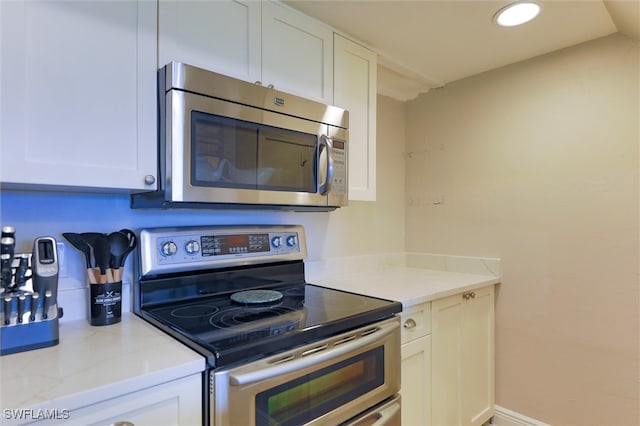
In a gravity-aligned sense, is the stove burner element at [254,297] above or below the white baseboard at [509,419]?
above

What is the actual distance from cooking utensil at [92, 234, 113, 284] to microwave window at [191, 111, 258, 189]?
0.37m

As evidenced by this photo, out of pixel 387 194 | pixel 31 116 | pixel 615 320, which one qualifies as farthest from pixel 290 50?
pixel 615 320

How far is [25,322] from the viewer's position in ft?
3.06

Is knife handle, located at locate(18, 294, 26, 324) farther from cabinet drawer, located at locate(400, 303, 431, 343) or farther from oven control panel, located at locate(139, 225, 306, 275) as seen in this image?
cabinet drawer, located at locate(400, 303, 431, 343)

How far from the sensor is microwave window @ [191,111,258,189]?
1.19m

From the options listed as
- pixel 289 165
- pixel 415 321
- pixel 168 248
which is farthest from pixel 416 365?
pixel 168 248

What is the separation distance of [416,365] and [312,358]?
75 centimetres

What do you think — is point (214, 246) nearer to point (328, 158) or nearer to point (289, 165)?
point (289, 165)

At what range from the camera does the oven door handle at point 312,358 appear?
915 mm

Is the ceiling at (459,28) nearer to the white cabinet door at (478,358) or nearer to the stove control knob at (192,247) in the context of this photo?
the stove control knob at (192,247)

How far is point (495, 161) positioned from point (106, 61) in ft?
6.68

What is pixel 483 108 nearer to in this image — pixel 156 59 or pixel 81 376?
pixel 156 59

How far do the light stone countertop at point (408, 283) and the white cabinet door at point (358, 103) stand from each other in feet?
1.51

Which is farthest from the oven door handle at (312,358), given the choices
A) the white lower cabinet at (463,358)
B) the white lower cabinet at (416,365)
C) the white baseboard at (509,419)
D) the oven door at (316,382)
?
the white baseboard at (509,419)
